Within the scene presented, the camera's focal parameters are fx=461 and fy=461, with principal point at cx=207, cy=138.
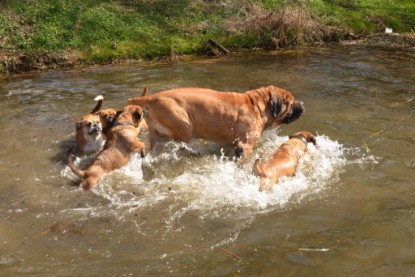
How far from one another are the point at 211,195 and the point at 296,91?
5.15 meters

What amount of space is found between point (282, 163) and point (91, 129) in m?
3.09

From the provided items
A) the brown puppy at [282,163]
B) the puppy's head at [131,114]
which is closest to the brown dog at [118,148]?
the puppy's head at [131,114]

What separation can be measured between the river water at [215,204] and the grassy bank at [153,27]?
3.99 metres

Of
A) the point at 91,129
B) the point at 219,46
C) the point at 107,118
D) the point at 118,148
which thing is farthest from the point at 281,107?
the point at 219,46

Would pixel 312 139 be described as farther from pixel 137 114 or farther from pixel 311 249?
pixel 311 249

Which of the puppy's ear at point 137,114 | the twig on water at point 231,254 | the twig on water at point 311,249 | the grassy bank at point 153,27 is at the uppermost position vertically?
the grassy bank at point 153,27

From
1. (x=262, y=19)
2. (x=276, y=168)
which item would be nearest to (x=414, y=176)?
(x=276, y=168)

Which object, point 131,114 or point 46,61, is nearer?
point 131,114

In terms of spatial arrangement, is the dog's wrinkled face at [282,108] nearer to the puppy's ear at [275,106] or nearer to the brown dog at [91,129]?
the puppy's ear at [275,106]

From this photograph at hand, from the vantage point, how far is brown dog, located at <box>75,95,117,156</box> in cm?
734

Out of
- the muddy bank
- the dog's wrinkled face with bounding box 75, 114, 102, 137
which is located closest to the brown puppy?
the dog's wrinkled face with bounding box 75, 114, 102, 137

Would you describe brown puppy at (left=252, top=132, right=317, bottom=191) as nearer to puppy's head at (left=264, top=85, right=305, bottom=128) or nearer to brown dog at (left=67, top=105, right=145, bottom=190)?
puppy's head at (left=264, top=85, right=305, bottom=128)

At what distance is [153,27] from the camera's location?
15.2m

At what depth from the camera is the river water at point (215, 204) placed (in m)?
4.46
